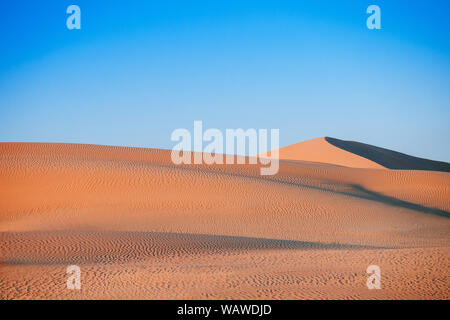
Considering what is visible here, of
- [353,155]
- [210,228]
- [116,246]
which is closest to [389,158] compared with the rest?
[353,155]

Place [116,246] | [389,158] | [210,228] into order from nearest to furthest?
[116,246], [210,228], [389,158]

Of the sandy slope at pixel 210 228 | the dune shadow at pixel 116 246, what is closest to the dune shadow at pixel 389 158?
the sandy slope at pixel 210 228

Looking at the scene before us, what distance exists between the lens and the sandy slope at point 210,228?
6.88 meters

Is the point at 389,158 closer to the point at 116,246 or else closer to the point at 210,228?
the point at 210,228

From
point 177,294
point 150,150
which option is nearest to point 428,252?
point 177,294

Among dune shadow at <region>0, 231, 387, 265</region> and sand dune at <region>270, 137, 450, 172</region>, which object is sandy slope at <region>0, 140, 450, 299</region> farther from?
sand dune at <region>270, 137, 450, 172</region>

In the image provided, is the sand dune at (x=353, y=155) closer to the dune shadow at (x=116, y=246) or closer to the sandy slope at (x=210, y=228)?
the sandy slope at (x=210, y=228)

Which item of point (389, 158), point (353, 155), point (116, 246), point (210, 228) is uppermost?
point (353, 155)

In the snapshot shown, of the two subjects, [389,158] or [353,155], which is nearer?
[353,155]

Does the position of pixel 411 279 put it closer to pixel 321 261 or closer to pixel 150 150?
pixel 321 261

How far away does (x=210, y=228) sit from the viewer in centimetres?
1457

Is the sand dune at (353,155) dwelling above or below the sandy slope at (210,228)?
above

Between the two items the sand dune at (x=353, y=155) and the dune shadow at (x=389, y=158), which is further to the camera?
the dune shadow at (x=389, y=158)

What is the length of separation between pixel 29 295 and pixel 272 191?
13292 mm
